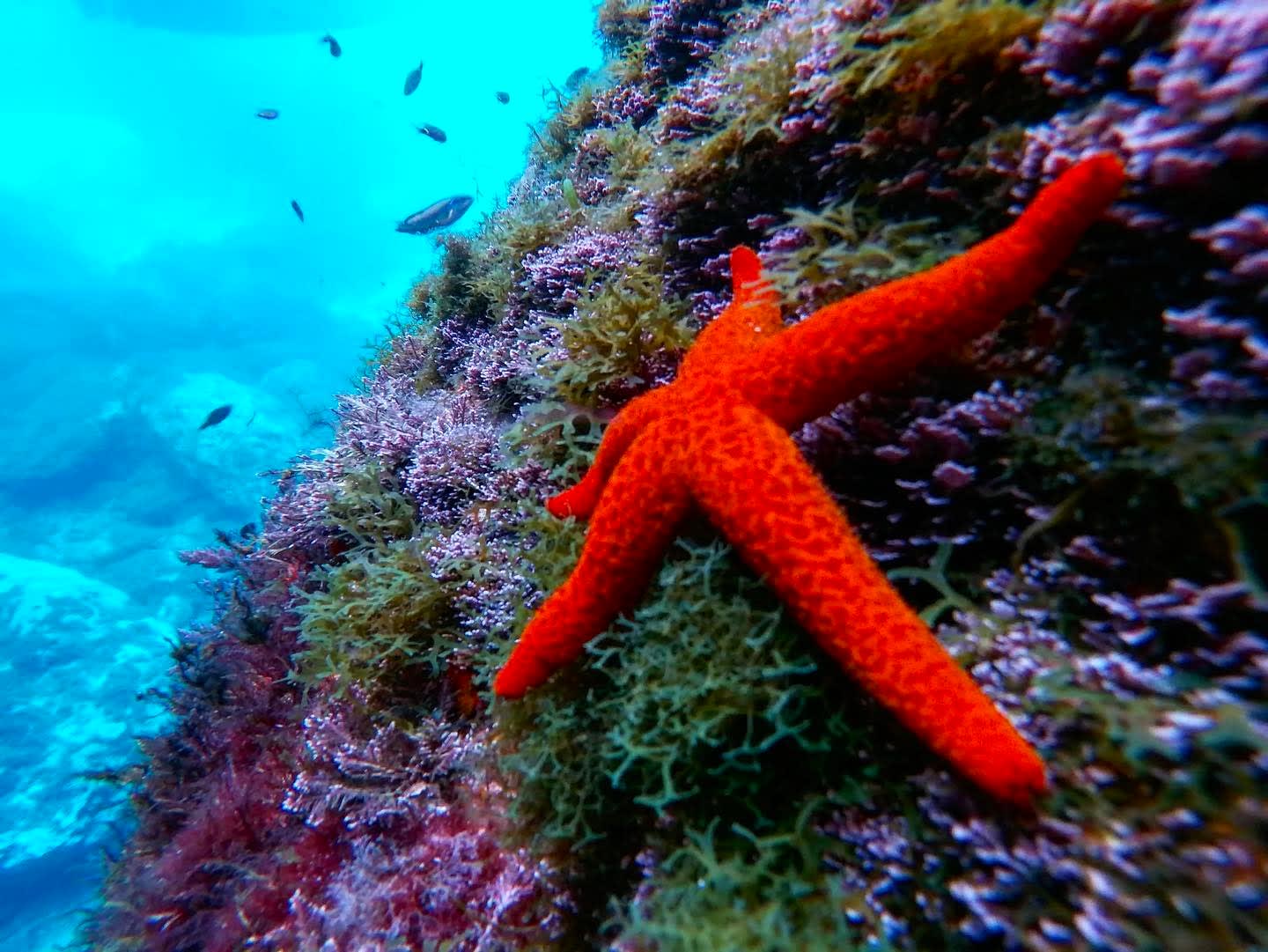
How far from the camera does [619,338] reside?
13.5ft

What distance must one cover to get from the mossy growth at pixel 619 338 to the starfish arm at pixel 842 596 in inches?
65.2

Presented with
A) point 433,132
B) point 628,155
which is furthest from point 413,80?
point 628,155

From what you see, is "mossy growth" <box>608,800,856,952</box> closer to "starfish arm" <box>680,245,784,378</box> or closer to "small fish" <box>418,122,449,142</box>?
"starfish arm" <box>680,245,784,378</box>

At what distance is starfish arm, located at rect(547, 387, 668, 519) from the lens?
9.80 ft

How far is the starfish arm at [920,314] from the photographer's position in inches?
82.9

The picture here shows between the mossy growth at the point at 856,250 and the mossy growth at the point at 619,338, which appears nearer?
the mossy growth at the point at 856,250

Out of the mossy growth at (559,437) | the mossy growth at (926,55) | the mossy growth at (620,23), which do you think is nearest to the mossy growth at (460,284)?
the mossy growth at (559,437)

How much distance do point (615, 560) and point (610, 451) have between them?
0.66m

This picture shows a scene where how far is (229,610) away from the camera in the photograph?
305 inches

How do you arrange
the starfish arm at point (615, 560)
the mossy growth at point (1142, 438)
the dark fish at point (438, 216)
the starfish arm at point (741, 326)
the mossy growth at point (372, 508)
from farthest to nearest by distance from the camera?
the dark fish at point (438, 216) < the mossy growth at point (372, 508) < the starfish arm at point (741, 326) < the starfish arm at point (615, 560) < the mossy growth at point (1142, 438)

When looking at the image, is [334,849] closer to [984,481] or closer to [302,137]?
[984,481]

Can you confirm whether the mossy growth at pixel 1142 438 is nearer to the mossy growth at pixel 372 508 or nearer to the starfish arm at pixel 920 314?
the starfish arm at pixel 920 314

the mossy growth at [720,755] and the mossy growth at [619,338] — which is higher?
the mossy growth at [619,338]

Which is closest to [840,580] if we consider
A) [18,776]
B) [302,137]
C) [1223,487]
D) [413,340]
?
[1223,487]
